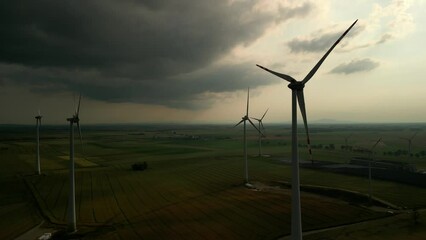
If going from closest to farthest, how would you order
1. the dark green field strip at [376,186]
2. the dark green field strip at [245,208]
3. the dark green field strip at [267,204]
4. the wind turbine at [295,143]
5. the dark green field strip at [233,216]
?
the wind turbine at [295,143], the dark green field strip at [233,216], the dark green field strip at [245,208], the dark green field strip at [267,204], the dark green field strip at [376,186]

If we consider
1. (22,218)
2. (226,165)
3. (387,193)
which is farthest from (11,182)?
(387,193)

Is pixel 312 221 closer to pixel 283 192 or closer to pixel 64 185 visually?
pixel 283 192

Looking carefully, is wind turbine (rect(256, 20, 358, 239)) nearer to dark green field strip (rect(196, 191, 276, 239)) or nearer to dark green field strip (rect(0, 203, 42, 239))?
dark green field strip (rect(196, 191, 276, 239))

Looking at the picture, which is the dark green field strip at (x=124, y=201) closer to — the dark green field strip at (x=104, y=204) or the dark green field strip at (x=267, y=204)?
the dark green field strip at (x=104, y=204)

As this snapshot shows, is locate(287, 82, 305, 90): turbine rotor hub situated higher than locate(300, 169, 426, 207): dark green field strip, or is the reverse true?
locate(287, 82, 305, 90): turbine rotor hub

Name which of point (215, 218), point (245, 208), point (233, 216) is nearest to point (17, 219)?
point (215, 218)

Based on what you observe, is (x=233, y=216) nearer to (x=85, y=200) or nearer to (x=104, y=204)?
(x=104, y=204)

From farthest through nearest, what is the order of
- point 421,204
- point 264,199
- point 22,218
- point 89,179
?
point 89,179 < point 264,199 < point 421,204 < point 22,218

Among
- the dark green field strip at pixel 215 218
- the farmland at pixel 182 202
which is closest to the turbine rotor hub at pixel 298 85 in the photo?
the farmland at pixel 182 202

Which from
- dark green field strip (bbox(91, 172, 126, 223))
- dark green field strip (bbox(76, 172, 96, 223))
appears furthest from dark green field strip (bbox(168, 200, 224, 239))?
dark green field strip (bbox(76, 172, 96, 223))

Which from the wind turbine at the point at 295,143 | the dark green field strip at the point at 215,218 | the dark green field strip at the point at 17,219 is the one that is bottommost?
the dark green field strip at the point at 17,219

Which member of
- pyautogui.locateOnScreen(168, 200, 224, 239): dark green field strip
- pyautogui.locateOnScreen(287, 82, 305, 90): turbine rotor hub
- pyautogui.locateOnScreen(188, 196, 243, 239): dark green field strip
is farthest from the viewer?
pyautogui.locateOnScreen(188, 196, 243, 239): dark green field strip
